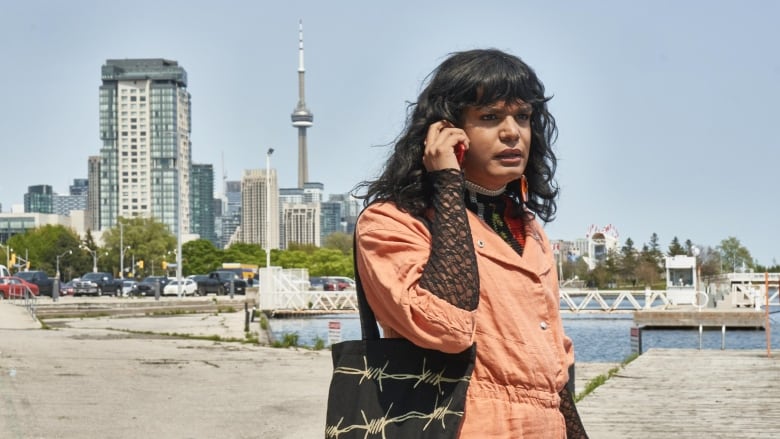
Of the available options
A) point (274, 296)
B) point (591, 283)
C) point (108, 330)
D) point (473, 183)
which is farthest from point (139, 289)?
point (591, 283)

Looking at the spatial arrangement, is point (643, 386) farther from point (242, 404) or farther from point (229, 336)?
point (229, 336)

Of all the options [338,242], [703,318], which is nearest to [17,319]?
[703,318]

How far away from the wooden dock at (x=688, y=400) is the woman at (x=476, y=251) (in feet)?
19.4

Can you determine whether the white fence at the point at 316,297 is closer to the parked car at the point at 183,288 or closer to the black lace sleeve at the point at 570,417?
the parked car at the point at 183,288

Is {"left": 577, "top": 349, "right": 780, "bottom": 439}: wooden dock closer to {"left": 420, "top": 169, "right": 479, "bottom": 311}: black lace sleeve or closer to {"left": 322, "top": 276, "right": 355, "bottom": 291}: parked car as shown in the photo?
{"left": 420, "top": 169, "right": 479, "bottom": 311}: black lace sleeve

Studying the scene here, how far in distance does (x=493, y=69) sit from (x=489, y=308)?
577 millimetres

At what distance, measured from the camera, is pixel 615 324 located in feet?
144

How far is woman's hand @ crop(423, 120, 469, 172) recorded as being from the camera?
2479 millimetres

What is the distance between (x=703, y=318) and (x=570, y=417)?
121ft

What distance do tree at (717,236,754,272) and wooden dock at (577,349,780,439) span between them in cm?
11680

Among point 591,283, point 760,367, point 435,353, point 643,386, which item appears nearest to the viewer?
point 435,353

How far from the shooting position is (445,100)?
2.61 metres

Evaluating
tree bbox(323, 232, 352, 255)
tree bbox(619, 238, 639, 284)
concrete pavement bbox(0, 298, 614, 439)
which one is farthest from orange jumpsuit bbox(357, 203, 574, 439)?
tree bbox(323, 232, 352, 255)

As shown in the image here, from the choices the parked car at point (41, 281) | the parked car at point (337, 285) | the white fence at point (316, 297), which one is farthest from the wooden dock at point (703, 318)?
the parked car at point (41, 281)
